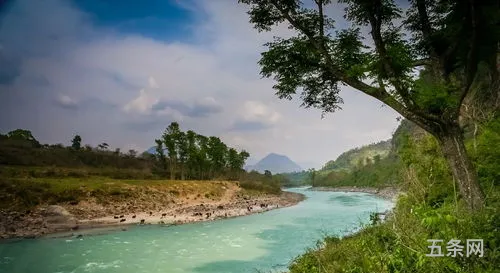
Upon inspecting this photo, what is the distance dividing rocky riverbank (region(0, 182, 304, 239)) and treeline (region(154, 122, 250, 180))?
20538 millimetres

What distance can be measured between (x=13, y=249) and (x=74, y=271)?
9.85 metres

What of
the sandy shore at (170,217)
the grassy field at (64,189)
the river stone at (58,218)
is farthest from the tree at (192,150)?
the river stone at (58,218)

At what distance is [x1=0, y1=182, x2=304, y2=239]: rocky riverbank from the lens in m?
34.2

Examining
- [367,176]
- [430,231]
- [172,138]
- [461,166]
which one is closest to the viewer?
[430,231]

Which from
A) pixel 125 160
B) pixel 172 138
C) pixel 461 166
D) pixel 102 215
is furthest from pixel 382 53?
pixel 125 160

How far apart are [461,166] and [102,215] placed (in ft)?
140

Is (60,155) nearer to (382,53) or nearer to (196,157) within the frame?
(196,157)

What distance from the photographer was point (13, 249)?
86.0 ft

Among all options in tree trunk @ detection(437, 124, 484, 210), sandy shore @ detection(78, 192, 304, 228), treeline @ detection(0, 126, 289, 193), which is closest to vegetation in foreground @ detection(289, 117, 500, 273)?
tree trunk @ detection(437, 124, 484, 210)

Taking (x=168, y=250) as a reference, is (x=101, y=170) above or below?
above

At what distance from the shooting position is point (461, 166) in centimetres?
875

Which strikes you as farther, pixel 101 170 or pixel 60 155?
pixel 60 155

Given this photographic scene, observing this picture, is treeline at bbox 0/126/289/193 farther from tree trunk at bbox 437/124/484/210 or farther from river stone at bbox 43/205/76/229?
tree trunk at bbox 437/124/484/210

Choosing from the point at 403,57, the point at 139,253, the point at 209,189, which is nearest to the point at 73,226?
the point at 139,253
